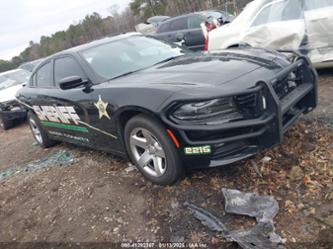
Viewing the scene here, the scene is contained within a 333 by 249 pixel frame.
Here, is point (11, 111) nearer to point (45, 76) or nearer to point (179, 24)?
point (45, 76)

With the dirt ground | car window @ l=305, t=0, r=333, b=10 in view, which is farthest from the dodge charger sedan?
car window @ l=305, t=0, r=333, b=10

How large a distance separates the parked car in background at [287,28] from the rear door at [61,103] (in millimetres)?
3035

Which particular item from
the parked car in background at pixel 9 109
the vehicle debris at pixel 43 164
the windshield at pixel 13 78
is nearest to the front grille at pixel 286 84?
the vehicle debris at pixel 43 164

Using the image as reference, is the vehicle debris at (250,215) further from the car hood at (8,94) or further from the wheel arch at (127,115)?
the car hood at (8,94)

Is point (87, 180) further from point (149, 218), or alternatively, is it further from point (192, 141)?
point (192, 141)

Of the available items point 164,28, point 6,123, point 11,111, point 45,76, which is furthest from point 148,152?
point 164,28

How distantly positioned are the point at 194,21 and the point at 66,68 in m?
7.29

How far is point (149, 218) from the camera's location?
340cm

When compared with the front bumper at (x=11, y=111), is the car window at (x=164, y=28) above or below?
above

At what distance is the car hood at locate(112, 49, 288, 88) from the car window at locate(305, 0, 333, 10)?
2082mm

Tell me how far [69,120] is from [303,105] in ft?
9.87

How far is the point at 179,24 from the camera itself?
463 inches

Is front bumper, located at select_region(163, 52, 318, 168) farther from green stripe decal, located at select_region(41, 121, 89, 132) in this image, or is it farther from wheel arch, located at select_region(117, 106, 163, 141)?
green stripe decal, located at select_region(41, 121, 89, 132)

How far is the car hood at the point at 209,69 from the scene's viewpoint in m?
3.41
